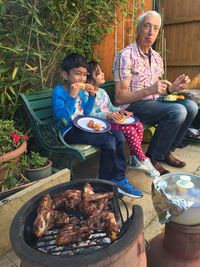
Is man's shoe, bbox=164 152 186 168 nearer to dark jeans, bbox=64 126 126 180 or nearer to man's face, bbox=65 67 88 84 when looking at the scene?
dark jeans, bbox=64 126 126 180

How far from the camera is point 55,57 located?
326 centimetres

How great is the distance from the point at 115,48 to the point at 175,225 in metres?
3.30

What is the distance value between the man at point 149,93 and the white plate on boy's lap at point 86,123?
533mm

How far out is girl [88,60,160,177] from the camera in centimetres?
292

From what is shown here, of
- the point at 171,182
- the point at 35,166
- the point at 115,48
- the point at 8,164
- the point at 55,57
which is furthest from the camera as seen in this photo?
the point at 115,48

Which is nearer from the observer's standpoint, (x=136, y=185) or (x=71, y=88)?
(x=71, y=88)

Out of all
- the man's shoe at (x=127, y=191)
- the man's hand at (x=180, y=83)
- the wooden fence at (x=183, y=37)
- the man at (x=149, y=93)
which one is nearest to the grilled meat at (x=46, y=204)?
the man's shoe at (x=127, y=191)

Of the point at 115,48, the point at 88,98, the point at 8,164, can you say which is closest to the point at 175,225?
the point at 8,164

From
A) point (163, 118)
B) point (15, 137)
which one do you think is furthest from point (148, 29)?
point (15, 137)

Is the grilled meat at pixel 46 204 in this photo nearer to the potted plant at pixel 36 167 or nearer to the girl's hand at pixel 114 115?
the potted plant at pixel 36 167

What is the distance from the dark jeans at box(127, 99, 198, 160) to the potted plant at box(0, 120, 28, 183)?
58.7 inches

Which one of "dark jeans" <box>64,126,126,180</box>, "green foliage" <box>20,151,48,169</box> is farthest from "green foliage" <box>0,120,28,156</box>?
"dark jeans" <box>64,126,126,180</box>

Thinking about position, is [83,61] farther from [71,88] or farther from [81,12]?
[81,12]

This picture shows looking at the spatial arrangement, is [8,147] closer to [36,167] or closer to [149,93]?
[36,167]
